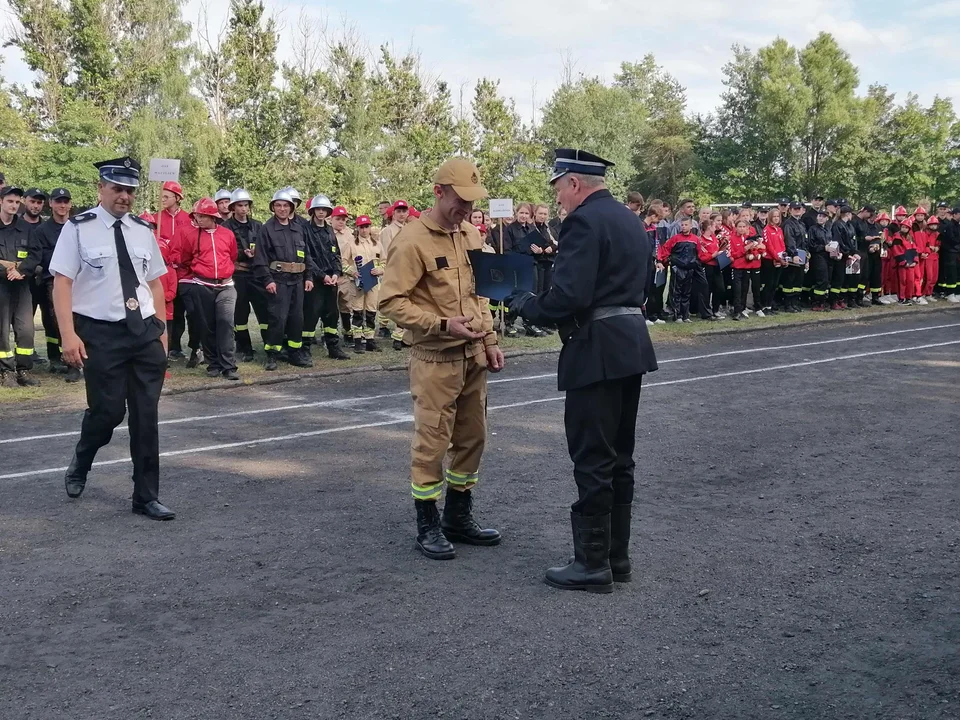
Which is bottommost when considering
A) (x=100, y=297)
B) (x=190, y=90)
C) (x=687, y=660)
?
(x=687, y=660)

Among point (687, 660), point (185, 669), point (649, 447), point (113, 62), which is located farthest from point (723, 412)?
point (113, 62)

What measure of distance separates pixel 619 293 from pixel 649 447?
3717 millimetres

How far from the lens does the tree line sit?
155 feet

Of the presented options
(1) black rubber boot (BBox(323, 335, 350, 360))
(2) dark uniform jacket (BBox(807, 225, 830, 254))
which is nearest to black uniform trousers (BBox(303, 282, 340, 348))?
(1) black rubber boot (BBox(323, 335, 350, 360))

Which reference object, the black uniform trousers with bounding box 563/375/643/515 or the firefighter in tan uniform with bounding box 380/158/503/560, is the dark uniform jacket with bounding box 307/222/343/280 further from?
the black uniform trousers with bounding box 563/375/643/515

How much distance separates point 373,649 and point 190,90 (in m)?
50.6

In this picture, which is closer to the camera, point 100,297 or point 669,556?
point 669,556

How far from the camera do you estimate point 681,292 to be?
1947 cm

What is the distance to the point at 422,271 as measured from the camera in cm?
580

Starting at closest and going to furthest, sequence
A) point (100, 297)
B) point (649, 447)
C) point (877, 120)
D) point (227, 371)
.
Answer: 1. point (100, 297)
2. point (649, 447)
3. point (227, 371)
4. point (877, 120)

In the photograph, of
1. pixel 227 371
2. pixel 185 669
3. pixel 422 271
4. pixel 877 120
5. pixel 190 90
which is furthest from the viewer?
pixel 877 120

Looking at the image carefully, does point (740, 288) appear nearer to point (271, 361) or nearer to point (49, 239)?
point (271, 361)

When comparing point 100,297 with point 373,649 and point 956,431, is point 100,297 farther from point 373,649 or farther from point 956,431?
point 956,431

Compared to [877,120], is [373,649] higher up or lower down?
lower down
